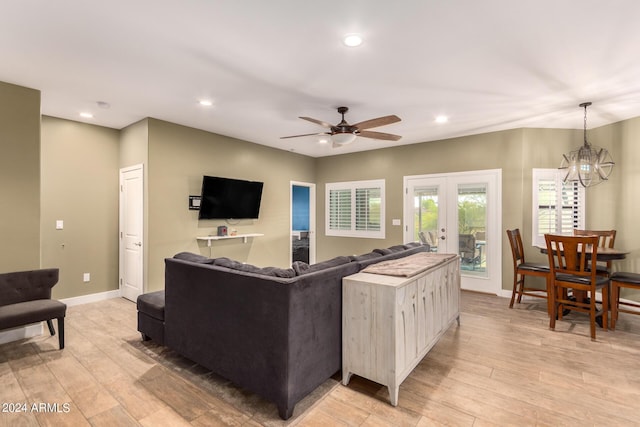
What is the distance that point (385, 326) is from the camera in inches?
87.0

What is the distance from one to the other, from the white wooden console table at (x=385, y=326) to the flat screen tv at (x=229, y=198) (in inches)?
130

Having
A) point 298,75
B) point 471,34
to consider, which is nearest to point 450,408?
point 471,34

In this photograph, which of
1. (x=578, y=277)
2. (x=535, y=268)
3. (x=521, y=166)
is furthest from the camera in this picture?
(x=521, y=166)

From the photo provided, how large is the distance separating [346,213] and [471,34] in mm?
4796

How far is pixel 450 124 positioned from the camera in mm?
4715

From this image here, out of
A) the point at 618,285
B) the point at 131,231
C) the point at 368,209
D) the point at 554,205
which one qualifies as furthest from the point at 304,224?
the point at 618,285

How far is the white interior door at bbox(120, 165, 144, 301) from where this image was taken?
14.7 feet

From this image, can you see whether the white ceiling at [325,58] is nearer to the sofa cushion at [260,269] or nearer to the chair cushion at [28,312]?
the sofa cushion at [260,269]

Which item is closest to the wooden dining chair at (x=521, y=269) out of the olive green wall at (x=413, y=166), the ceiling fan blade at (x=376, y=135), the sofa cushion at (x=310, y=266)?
the olive green wall at (x=413, y=166)

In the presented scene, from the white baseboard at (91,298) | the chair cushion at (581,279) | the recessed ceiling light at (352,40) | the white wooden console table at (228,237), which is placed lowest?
the white baseboard at (91,298)

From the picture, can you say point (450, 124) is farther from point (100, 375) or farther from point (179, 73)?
point (100, 375)

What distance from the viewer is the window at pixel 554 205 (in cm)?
486

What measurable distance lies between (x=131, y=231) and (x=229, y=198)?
1539mm

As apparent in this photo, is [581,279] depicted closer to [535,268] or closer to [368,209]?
[535,268]
